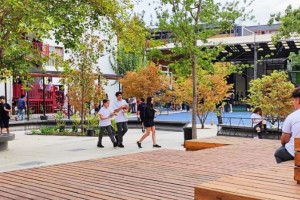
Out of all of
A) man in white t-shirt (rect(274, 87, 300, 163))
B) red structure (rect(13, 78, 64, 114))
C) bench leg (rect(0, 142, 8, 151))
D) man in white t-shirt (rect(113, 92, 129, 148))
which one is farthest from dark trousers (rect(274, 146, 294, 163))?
red structure (rect(13, 78, 64, 114))

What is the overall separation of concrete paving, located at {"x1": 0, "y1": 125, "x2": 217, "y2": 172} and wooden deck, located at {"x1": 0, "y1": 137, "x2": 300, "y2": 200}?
270 cm

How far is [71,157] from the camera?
11.4m

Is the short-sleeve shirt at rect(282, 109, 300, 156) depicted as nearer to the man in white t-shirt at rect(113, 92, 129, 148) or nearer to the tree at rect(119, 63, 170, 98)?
the man in white t-shirt at rect(113, 92, 129, 148)

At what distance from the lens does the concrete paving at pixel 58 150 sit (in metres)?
10.7

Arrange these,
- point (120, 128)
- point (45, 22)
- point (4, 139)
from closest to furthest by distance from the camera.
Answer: point (45, 22) → point (4, 139) → point (120, 128)

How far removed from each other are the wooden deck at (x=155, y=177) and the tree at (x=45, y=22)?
301 centimetres

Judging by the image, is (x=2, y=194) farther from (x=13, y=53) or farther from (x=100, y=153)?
(x=13, y=53)

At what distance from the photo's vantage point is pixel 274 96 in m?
15.4

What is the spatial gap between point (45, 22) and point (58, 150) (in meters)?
5.37

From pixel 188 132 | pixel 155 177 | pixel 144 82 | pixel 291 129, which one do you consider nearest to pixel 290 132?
pixel 291 129

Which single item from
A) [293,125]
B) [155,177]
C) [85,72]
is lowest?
[155,177]

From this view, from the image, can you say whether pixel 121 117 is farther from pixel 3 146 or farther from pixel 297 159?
pixel 297 159

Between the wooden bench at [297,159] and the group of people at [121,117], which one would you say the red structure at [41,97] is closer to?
the group of people at [121,117]

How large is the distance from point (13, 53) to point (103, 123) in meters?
3.21
